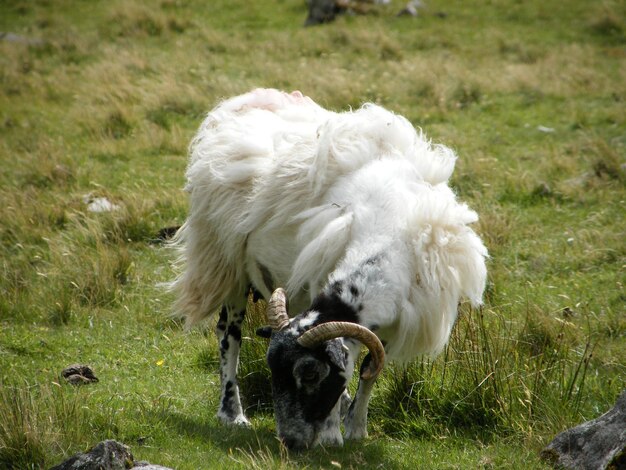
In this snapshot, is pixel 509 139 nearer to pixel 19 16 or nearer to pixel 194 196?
pixel 194 196

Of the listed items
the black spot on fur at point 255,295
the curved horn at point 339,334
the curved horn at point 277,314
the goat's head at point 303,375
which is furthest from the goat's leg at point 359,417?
the black spot on fur at point 255,295

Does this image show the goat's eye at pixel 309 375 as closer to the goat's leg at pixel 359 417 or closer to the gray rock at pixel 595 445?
the goat's leg at pixel 359 417

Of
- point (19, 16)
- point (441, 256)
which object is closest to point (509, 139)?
point (441, 256)

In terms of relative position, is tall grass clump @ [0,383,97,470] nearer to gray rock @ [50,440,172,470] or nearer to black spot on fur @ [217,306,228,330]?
gray rock @ [50,440,172,470]

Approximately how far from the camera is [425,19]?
70.4 feet

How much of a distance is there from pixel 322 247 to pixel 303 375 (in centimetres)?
91

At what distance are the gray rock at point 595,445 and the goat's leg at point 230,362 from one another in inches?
88.4

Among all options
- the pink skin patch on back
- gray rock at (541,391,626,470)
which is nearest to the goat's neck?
gray rock at (541,391,626,470)

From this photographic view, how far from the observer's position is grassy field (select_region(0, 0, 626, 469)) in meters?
5.36

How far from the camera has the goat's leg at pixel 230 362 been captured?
6.09 meters

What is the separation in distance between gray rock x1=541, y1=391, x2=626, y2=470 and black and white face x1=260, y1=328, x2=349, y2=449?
132 centimetres

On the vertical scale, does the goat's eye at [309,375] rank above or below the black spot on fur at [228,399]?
above

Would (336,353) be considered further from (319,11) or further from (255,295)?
(319,11)

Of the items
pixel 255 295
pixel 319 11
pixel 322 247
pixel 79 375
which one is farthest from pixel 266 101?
pixel 319 11
